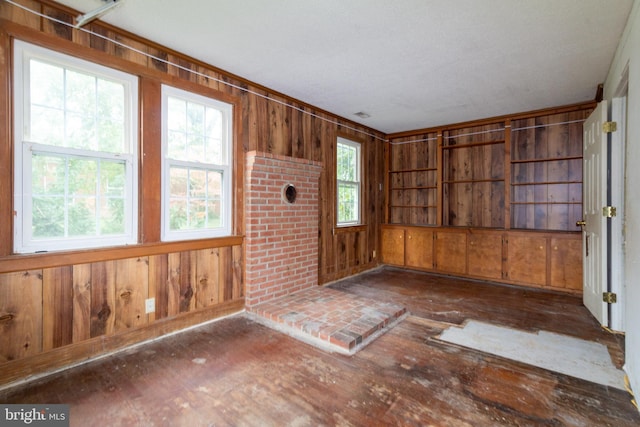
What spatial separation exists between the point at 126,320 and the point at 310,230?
2.32 meters

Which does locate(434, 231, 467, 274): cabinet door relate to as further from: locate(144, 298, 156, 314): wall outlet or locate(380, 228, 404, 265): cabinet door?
locate(144, 298, 156, 314): wall outlet

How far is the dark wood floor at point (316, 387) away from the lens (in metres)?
1.75

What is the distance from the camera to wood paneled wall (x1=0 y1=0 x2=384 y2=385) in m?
2.04

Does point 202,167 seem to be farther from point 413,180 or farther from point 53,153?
point 413,180

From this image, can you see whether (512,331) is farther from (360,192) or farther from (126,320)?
(126,320)

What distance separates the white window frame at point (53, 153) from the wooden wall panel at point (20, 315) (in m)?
0.21

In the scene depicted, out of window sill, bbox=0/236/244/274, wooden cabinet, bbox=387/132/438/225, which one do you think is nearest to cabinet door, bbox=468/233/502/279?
wooden cabinet, bbox=387/132/438/225

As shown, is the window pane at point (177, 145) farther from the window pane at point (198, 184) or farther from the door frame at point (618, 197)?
the door frame at point (618, 197)

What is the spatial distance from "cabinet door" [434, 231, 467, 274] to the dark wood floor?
210 cm

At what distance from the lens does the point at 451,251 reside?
16.8ft

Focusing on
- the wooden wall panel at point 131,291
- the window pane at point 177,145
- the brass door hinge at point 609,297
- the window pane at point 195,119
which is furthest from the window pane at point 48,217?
the brass door hinge at point 609,297

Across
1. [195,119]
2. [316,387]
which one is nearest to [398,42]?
[195,119]

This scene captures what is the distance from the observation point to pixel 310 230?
13.7ft

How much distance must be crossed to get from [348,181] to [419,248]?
1.80m
